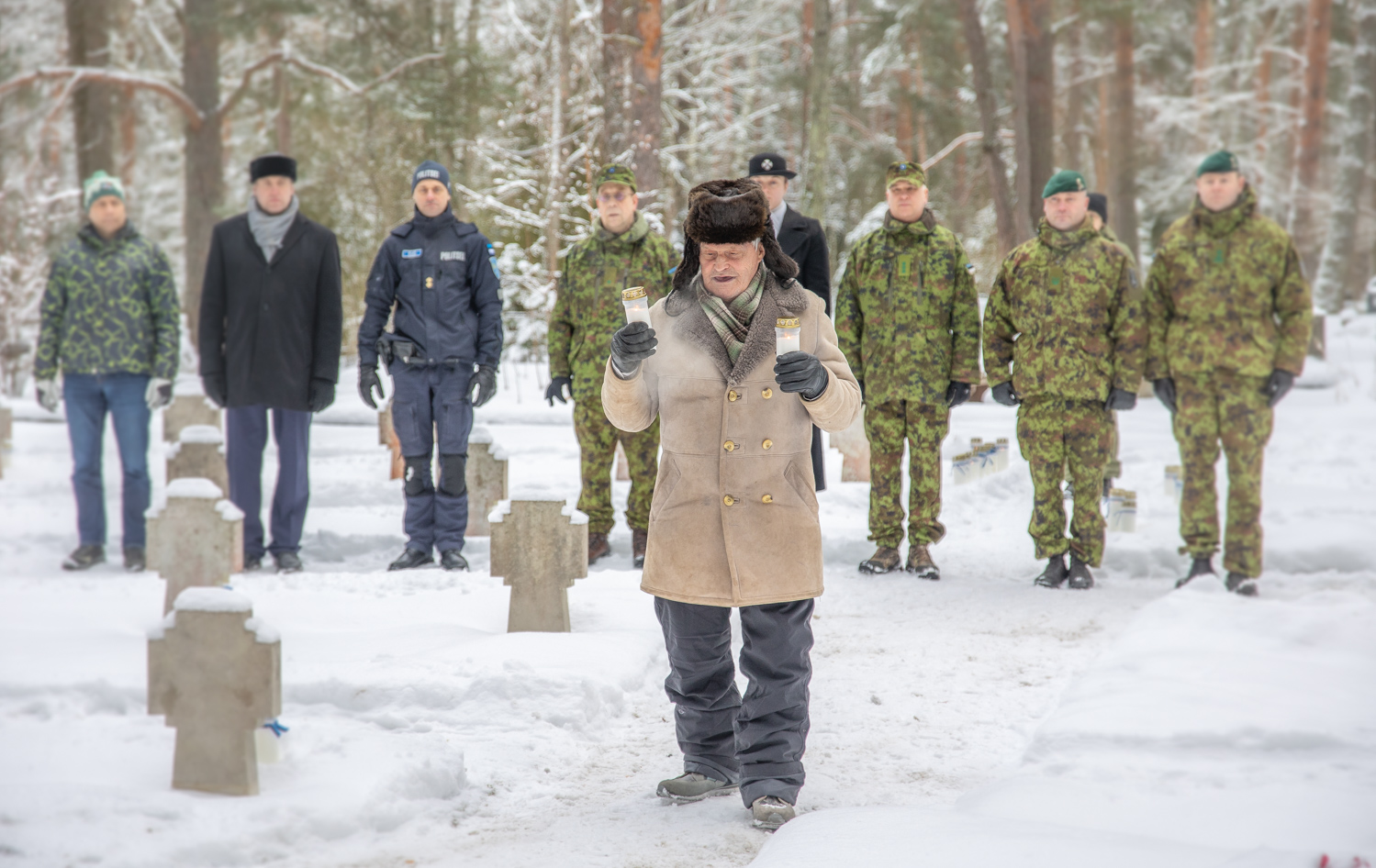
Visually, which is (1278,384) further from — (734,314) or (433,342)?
(433,342)

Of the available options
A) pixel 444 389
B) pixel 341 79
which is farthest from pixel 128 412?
pixel 341 79

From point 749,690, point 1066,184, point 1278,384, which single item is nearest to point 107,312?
point 749,690

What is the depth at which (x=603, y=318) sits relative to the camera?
21.3 ft

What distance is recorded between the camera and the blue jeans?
6.67 m

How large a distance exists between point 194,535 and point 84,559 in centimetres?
233

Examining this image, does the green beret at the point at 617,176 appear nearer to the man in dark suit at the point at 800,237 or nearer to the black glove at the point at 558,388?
the man in dark suit at the point at 800,237

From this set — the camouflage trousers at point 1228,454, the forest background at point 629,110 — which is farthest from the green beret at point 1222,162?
the forest background at point 629,110

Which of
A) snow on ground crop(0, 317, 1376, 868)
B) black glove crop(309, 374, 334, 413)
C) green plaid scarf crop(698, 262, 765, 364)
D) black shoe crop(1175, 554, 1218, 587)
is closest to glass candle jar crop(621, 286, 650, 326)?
green plaid scarf crop(698, 262, 765, 364)

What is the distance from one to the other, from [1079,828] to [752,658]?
1001 mm

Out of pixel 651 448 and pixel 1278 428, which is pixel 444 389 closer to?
pixel 651 448

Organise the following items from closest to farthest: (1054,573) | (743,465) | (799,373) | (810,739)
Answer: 1. (799,373)
2. (743,465)
3. (810,739)
4. (1054,573)

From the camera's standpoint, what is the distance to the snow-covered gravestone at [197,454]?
6.61 meters

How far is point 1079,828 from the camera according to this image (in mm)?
2900

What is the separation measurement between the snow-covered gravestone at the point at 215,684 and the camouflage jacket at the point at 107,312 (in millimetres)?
3983
